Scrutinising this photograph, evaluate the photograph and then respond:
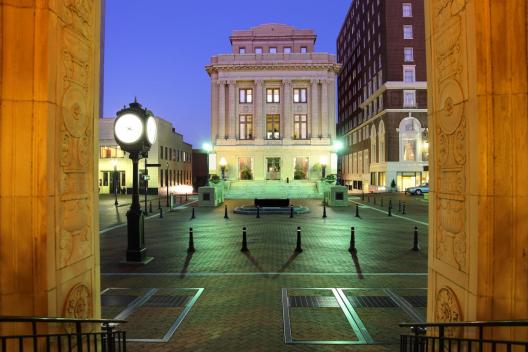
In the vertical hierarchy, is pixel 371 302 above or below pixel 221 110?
below

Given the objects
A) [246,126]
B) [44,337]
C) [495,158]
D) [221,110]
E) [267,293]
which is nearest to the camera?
[495,158]

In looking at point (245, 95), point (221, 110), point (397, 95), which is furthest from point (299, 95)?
point (397, 95)

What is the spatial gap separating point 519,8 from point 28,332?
22.0 ft

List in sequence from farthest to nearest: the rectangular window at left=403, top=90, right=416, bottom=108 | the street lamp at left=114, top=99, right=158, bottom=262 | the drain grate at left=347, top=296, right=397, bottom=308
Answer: the rectangular window at left=403, top=90, right=416, bottom=108
the street lamp at left=114, top=99, right=158, bottom=262
the drain grate at left=347, top=296, right=397, bottom=308

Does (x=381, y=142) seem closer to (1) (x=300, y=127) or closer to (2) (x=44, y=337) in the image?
(1) (x=300, y=127)

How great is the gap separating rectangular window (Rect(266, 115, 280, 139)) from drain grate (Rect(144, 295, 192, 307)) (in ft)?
179

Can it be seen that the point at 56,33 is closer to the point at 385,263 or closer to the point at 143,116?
the point at 143,116

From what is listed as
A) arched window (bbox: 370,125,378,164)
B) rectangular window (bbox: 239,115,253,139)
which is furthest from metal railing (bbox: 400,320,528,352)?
arched window (bbox: 370,125,378,164)

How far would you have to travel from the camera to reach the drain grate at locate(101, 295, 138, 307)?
27.2ft

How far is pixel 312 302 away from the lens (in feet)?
27.7

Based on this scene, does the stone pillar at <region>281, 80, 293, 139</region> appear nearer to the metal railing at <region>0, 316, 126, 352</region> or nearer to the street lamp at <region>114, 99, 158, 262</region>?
the street lamp at <region>114, 99, 158, 262</region>

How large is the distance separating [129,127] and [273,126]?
169 feet

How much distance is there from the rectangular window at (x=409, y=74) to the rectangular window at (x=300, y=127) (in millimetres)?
16975

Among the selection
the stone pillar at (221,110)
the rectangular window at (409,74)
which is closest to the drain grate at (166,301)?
the stone pillar at (221,110)
